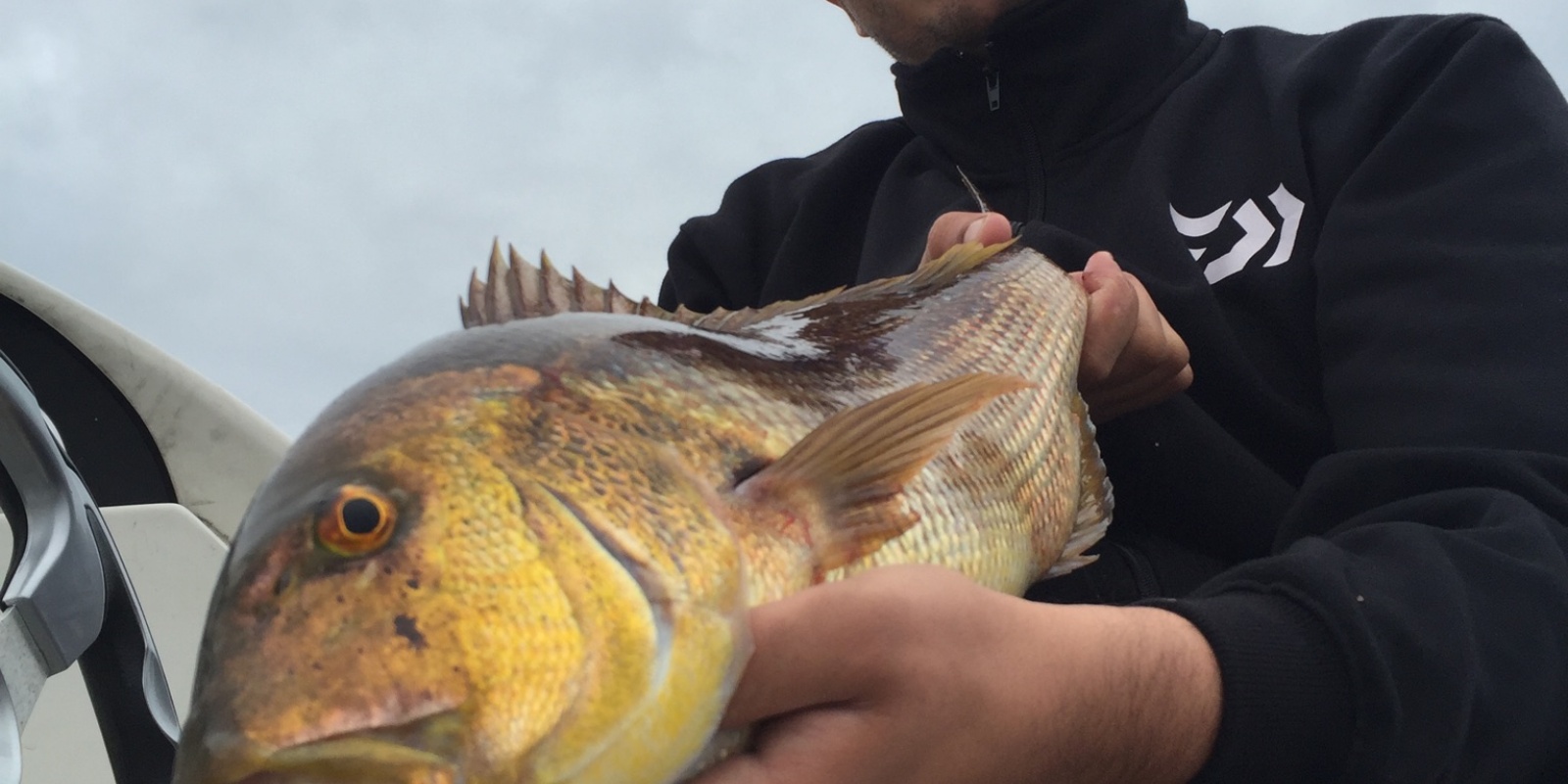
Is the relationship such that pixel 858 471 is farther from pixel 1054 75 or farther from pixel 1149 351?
pixel 1054 75

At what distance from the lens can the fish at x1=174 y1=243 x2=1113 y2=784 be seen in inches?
32.5

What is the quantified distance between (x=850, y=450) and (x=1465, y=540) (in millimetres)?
1025

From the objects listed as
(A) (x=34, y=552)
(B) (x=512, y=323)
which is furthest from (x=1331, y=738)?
(A) (x=34, y=552)

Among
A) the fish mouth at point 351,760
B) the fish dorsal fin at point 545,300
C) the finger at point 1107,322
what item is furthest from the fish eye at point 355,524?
the finger at point 1107,322

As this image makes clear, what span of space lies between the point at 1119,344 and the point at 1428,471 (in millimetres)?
562

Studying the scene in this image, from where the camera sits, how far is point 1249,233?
249cm

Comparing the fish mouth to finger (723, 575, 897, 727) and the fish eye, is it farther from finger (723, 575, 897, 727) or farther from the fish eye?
finger (723, 575, 897, 727)

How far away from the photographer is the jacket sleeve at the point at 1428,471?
1.47 metres

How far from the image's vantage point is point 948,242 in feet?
8.27

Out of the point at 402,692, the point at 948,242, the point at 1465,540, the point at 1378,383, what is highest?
the point at 948,242

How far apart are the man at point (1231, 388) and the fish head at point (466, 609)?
4.8 inches

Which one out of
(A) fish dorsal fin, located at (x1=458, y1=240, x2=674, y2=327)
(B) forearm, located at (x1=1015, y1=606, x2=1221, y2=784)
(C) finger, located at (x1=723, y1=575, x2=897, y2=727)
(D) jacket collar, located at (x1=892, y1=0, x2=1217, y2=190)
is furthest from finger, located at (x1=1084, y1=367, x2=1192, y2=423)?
(C) finger, located at (x1=723, y1=575, x2=897, y2=727)

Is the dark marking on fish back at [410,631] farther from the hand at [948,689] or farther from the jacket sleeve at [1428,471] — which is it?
the jacket sleeve at [1428,471]

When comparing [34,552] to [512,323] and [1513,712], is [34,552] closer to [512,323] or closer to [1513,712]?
[512,323]
